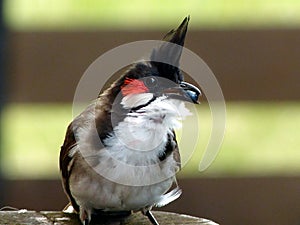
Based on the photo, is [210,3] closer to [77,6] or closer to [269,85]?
[77,6]

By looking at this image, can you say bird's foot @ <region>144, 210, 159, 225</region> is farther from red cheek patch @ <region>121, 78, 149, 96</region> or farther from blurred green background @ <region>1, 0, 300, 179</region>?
blurred green background @ <region>1, 0, 300, 179</region>

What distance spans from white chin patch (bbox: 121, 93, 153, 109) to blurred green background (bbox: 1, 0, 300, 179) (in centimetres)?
188

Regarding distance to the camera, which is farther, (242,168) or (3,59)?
(242,168)

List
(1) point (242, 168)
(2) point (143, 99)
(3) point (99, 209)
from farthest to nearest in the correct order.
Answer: (1) point (242, 168)
(3) point (99, 209)
(2) point (143, 99)

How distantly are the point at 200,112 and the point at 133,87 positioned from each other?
9.28 feet

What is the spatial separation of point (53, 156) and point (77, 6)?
1.30 meters

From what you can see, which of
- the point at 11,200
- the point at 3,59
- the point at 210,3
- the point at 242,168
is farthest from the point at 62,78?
the point at 210,3

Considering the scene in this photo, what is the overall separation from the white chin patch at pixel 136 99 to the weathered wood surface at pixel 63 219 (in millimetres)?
301

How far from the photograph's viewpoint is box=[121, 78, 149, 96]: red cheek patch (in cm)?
277

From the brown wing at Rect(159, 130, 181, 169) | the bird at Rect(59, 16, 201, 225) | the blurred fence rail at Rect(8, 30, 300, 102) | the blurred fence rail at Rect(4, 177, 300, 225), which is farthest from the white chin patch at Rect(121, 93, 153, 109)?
the blurred fence rail at Rect(4, 177, 300, 225)

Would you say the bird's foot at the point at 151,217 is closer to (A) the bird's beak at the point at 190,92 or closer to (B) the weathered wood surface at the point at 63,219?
(B) the weathered wood surface at the point at 63,219

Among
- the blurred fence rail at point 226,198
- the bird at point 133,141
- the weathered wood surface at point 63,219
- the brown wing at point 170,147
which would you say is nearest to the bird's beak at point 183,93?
the bird at point 133,141

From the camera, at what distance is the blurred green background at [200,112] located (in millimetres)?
4770

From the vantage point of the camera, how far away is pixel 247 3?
6832 millimetres
